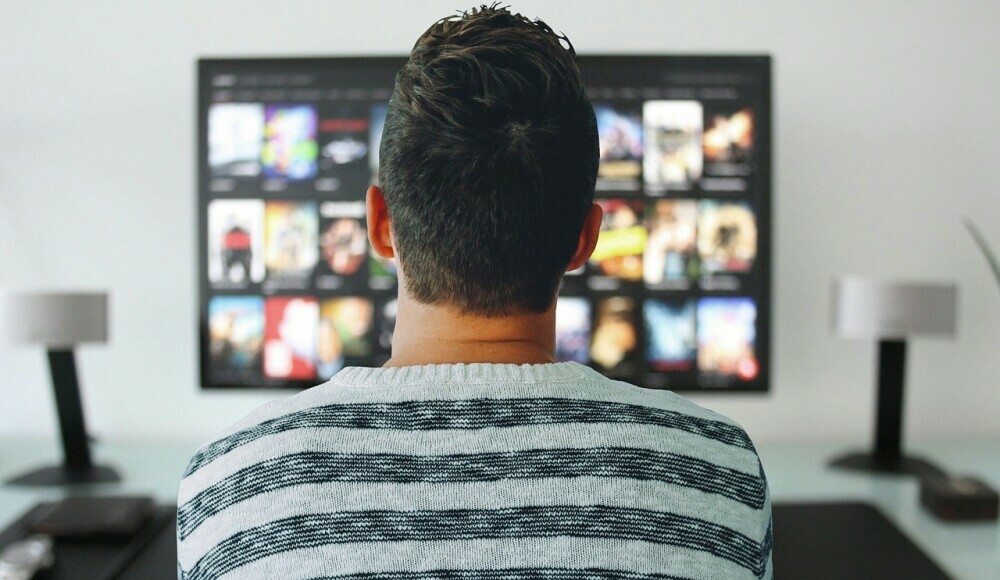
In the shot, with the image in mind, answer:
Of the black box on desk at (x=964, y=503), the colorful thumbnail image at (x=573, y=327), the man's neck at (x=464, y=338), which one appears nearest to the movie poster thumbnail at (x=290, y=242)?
the colorful thumbnail image at (x=573, y=327)

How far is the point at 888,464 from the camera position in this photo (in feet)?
7.95

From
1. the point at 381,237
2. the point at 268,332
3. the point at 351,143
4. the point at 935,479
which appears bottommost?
the point at 935,479

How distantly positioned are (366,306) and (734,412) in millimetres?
1282

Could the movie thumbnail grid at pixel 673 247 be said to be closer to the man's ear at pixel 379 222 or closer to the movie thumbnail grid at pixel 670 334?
the movie thumbnail grid at pixel 670 334

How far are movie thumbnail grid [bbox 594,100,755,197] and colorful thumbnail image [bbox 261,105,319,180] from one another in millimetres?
857

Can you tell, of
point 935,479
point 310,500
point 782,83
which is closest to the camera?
point 310,500

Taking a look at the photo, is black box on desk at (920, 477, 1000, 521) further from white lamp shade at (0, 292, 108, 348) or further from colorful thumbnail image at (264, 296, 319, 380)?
white lamp shade at (0, 292, 108, 348)

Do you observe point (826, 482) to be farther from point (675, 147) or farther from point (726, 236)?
point (675, 147)

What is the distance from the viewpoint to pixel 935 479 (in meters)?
2.13

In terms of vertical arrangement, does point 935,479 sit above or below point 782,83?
below

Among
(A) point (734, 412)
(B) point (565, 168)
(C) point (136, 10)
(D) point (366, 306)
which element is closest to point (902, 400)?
(A) point (734, 412)

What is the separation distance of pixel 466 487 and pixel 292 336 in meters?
1.86

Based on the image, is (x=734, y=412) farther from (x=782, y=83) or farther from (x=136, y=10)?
(x=136, y=10)

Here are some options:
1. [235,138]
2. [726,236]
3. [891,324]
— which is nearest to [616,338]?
[726,236]
